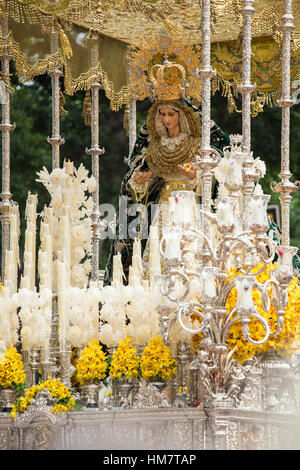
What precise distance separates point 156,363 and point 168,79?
2702mm

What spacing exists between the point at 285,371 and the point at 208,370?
0.47 meters

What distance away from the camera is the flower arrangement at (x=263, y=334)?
6617 mm

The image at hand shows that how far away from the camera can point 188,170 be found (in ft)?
28.7

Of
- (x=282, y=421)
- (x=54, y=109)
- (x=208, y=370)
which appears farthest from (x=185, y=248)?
(x=54, y=109)

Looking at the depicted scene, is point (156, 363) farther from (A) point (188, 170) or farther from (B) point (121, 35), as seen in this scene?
(B) point (121, 35)

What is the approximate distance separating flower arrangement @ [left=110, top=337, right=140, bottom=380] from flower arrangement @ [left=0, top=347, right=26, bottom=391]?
0.56 m

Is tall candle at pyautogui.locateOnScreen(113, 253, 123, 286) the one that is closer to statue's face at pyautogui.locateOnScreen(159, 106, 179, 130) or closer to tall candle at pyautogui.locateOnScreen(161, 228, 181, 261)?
tall candle at pyautogui.locateOnScreen(161, 228, 181, 261)

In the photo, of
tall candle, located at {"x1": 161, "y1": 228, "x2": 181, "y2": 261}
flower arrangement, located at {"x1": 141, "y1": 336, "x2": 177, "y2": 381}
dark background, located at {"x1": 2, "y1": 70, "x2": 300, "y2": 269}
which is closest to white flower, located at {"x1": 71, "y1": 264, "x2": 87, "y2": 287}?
flower arrangement, located at {"x1": 141, "y1": 336, "x2": 177, "y2": 381}

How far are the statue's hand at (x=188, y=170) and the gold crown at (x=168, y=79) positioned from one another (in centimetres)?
54

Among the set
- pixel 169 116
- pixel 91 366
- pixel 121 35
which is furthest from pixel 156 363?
pixel 121 35

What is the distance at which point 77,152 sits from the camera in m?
16.8

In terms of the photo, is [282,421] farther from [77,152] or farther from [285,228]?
[77,152]

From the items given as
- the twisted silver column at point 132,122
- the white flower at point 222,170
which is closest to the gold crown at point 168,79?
the white flower at point 222,170

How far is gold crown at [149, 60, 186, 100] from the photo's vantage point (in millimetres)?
8336
